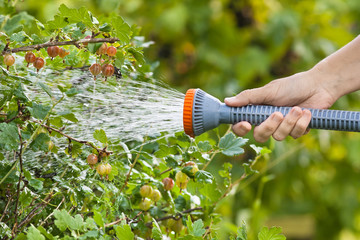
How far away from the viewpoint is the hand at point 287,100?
128 cm

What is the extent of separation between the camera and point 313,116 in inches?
50.6

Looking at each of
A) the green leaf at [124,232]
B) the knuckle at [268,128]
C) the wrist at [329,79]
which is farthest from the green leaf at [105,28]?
the wrist at [329,79]

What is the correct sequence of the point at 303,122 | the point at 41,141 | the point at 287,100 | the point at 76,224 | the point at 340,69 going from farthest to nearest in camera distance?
the point at 340,69, the point at 287,100, the point at 303,122, the point at 41,141, the point at 76,224

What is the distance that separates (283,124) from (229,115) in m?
0.13

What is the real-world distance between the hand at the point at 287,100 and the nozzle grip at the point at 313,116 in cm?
1

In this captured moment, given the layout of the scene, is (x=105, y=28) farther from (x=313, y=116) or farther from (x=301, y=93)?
(x=301, y=93)

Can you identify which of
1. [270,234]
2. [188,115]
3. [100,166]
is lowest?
[270,234]

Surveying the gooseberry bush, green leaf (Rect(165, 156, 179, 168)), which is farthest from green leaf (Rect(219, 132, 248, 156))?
green leaf (Rect(165, 156, 179, 168))

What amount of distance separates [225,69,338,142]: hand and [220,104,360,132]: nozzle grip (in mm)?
13

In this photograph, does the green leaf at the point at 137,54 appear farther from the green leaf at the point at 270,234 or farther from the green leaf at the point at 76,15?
the green leaf at the point at 270,234

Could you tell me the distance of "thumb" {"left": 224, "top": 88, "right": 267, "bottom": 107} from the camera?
1.28m

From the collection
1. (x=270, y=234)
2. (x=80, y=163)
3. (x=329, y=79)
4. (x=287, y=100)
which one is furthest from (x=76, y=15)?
(x=329, y=79)

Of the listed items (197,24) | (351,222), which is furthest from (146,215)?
(351,222)

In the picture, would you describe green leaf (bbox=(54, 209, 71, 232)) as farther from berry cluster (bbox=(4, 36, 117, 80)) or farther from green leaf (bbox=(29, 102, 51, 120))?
berry cluster (bbox=(4, 36, 117, 80))
